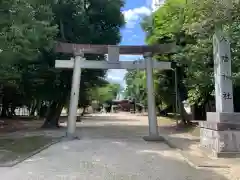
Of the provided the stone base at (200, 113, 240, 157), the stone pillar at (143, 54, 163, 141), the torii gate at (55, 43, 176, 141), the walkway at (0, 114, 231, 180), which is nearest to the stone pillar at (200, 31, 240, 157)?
the stone base at (200, 113, 240, 157)

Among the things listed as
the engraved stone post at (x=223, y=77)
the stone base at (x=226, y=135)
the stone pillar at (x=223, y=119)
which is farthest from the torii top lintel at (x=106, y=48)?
the stone base at (x=226, y=135)

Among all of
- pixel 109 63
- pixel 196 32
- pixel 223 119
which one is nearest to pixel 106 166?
pixel 223 119

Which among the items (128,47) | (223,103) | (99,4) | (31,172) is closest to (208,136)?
(223,103)

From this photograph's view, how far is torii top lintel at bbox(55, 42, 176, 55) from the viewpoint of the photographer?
635 inches

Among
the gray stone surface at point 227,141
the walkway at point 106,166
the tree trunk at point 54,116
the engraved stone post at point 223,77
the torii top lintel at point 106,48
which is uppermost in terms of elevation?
the torii top lintel at point 106,48

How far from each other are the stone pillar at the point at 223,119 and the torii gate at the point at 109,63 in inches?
183

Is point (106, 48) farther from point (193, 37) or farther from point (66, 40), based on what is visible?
point (66, 40)

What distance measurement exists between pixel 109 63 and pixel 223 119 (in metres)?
7.52

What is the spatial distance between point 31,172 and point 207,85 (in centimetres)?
911

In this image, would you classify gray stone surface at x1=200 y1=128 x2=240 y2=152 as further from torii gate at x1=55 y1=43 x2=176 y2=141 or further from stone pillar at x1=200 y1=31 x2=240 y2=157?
torii gate at x1=55 y1=43 x2=176 y2=141

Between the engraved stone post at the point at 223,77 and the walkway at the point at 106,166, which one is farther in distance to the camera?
the engraved stone post at the point at 223,77

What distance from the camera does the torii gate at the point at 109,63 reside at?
15891 millimetres

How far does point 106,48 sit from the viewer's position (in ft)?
53.8

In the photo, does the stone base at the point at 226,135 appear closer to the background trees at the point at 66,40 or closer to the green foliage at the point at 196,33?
the green foliage at the point at 196,33
